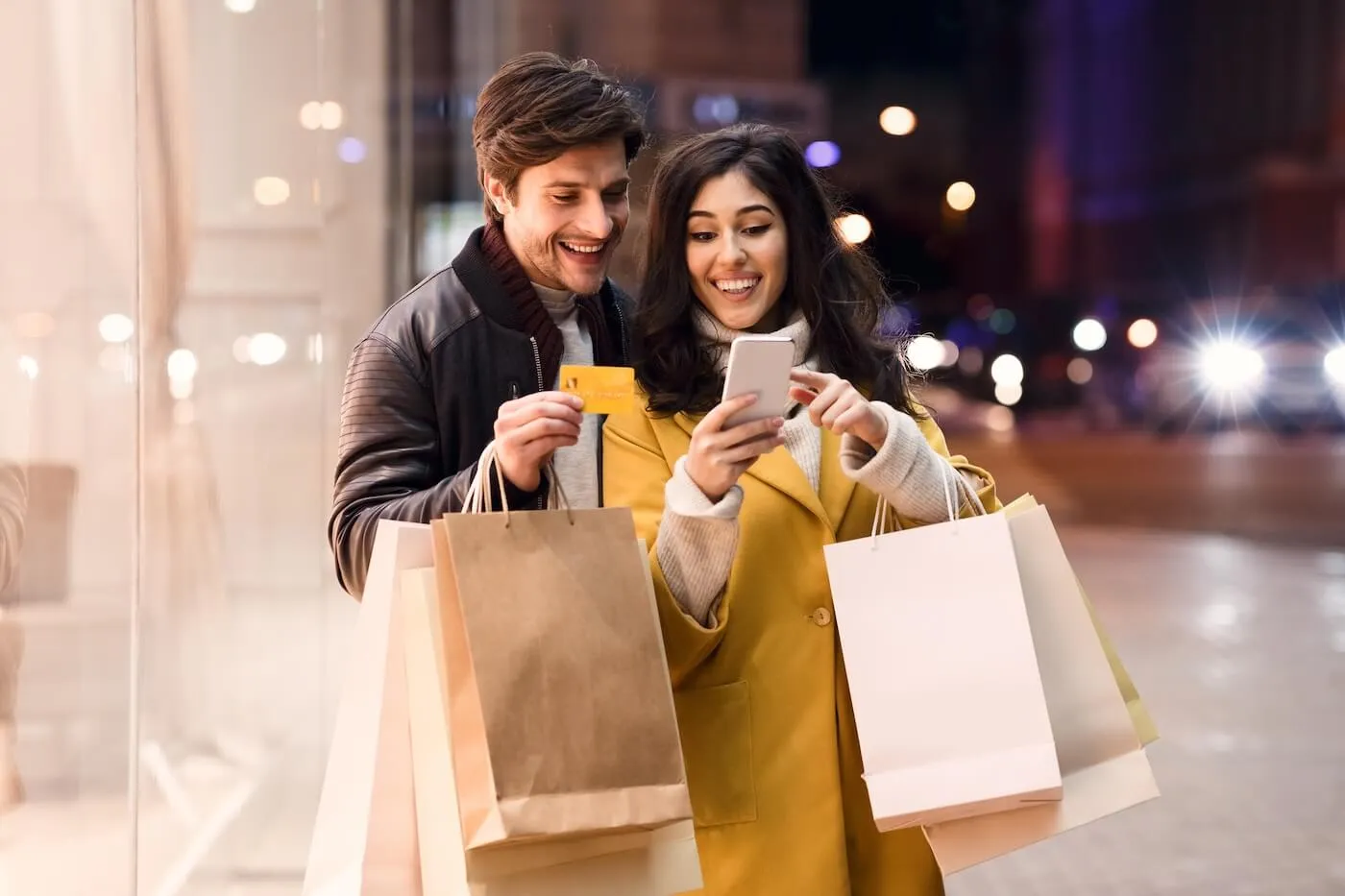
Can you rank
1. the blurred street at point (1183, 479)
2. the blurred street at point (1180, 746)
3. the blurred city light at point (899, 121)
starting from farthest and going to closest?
the blurred city light at point (899, 121) → the blurred street at point (1183, 479) → the blurred street at point (1180, 746)

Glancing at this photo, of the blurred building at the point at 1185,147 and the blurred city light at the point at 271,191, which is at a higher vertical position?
the blurred building at the point at 1185,147

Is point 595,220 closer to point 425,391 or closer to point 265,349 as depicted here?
point 425,391

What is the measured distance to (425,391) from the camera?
1.93 metres

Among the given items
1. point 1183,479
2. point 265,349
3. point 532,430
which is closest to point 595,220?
point 532,430

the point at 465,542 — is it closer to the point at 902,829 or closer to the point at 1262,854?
Result: the point at 902,829

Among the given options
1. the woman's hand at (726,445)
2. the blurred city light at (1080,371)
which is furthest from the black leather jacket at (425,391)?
→ the blurred city light at (1080,371)

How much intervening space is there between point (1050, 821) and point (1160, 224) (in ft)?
48.3

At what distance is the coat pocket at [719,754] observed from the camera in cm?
189

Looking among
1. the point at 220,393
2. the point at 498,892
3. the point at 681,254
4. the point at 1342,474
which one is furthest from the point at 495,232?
the point at 1342,474

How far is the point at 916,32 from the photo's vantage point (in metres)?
13.0

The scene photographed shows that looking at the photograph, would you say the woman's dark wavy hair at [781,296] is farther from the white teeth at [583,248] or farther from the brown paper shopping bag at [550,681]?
the brown paper shopping bag at [550,681]

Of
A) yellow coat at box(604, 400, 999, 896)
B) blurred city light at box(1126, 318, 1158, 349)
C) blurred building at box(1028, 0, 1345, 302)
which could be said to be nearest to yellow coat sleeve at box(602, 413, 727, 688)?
yellow coat at box(604, 400, 999, 896)

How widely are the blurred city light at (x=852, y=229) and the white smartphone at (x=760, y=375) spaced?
1.55 feet

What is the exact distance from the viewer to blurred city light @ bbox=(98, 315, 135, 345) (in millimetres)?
2412
